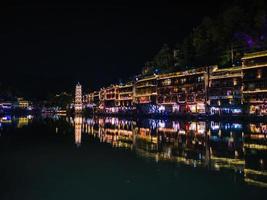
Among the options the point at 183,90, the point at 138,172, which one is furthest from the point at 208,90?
the point at 138,172

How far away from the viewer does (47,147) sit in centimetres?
3150

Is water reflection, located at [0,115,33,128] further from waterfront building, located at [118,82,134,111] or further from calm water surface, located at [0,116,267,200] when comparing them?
waterfront building, located at [118,82,134,111]

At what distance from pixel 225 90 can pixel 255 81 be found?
33.3ft

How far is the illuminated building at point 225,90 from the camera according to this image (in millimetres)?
80938

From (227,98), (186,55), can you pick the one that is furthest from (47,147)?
(186,55)

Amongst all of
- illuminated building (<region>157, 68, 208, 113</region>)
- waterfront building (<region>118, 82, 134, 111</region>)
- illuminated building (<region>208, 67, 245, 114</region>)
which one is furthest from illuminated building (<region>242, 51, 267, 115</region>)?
waterfront building (<region>118, 82, 134, 111</region>)

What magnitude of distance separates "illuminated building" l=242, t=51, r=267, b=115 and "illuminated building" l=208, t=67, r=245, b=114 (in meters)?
3.24

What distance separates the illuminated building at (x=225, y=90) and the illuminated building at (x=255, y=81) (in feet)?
10.6

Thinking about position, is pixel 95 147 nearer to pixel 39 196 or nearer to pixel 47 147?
pixel 47 147

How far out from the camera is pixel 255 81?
75.4 metres

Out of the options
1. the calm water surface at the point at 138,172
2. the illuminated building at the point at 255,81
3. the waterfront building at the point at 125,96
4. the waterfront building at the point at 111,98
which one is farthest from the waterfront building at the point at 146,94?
the calm water surface at the point at 138,172

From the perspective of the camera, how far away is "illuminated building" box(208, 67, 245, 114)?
8094 cm

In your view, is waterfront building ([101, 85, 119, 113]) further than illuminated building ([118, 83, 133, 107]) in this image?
Yes

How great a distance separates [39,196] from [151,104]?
109 meters
